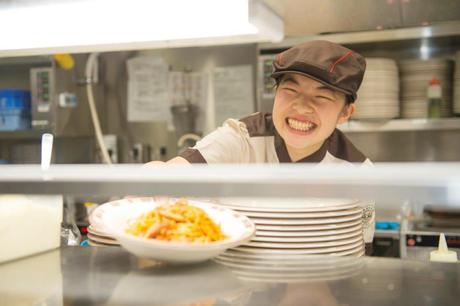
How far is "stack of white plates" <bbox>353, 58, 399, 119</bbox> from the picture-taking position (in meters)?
2.93

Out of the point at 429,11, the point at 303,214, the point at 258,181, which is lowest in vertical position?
the point at 303,214

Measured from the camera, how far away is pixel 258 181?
0.69 m

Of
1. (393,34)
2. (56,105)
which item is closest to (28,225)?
(393,34)

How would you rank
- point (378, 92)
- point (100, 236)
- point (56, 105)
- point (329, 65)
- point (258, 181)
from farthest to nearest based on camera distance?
point (56, 105) < point (378, 92) < point (329, 65) < point (100, 236) < point (258, 181)

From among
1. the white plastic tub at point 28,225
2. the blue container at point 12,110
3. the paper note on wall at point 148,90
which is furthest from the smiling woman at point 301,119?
the blue container at point 12,110

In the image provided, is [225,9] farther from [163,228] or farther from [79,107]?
[79,107]

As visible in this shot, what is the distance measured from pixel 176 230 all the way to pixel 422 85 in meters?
A: 2.47

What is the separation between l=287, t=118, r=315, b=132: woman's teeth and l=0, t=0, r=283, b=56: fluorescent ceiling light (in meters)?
0.52

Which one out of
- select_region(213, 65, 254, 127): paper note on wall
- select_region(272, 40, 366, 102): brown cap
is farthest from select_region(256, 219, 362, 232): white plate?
select_region(213, 65, 254, 127): paper note on wall

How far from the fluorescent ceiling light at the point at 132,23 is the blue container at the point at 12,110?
7.79 feet

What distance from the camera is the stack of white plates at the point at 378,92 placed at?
2.93 meters

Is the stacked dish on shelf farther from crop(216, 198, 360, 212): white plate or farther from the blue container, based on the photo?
the blue container

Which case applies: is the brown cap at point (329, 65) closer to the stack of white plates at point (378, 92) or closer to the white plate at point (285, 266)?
the white plate at point (285, 266)

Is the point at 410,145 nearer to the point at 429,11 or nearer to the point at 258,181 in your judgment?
the point at 429,11
